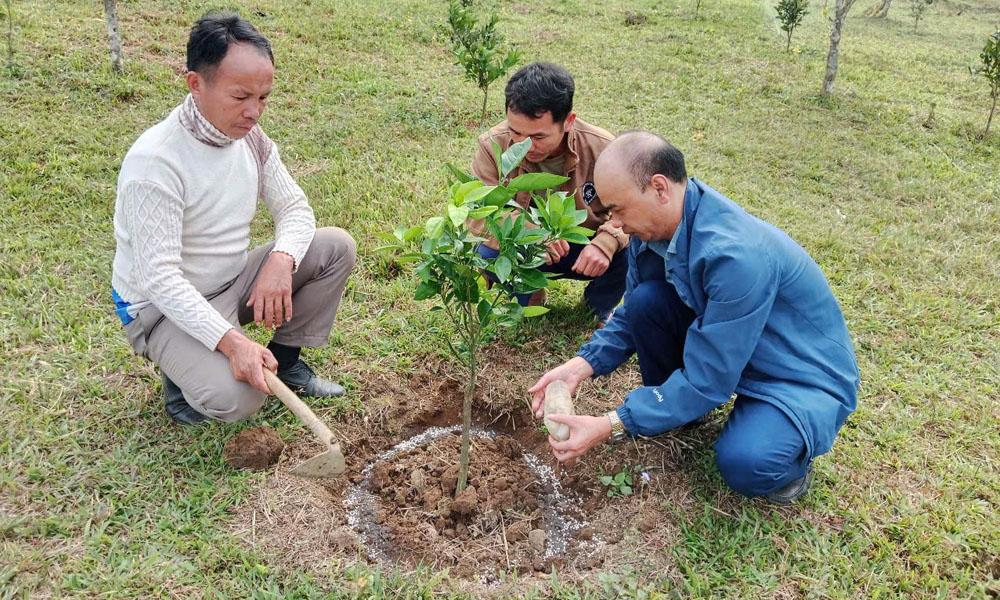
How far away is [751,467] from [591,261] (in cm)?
122

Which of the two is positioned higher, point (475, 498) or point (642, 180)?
point (642, 180)

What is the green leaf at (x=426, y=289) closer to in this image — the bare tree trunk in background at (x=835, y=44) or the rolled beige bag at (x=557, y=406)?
the rolled beige bag at (x=557, y=406)

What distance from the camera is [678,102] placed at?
286 inches

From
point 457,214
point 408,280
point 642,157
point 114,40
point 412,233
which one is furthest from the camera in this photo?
point 114,40

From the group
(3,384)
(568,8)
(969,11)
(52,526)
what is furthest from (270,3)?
(969,11)

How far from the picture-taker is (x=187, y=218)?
253 centimetres

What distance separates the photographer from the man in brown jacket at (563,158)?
302cm

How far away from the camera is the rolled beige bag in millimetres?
2309

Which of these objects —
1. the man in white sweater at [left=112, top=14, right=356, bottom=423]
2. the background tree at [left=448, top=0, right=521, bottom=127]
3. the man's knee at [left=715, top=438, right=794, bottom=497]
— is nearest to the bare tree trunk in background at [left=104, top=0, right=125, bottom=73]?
the background tree at [left=448, top=0, right=521, bottom=127]

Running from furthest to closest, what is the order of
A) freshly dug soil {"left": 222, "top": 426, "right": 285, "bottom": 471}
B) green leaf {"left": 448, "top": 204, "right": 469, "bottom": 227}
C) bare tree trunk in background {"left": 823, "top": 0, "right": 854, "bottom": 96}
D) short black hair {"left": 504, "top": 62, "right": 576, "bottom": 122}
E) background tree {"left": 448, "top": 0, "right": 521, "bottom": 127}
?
bare tree trunk in background {"left": 823, "top": 0, "right": 854, "bottom": 96} → background tree {"left": 448, "top": 0, "right": 521, "bottom": 127} → short black hair {"left": 504, "top": 62, "right": 576, "bottom": 122} → freshly dug soil {"left": 222, "top": 426, "right": 285, "bottom": 471} → green leaf {"left": 448, "top": 204, "right": 469, "bottom": 227}

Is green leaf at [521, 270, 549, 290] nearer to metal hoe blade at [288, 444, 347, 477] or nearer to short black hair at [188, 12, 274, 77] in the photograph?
metal hoe blade at [288, 444, 347, 477]

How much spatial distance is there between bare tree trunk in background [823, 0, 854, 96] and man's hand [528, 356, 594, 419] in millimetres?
6434

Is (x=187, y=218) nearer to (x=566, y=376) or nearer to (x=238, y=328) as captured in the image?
(x=238, y=328)

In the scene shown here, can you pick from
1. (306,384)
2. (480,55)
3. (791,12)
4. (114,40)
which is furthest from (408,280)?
(791,12)
